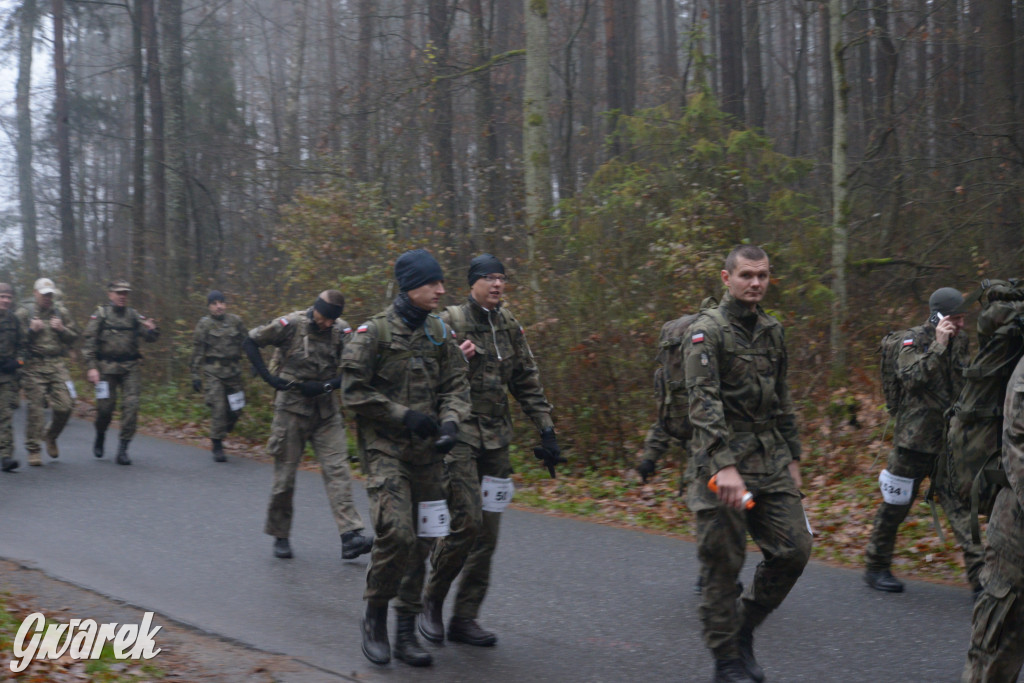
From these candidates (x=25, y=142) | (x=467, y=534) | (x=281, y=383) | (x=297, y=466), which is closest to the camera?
(x=467, y=534)

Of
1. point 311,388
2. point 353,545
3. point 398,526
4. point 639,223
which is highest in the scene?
point 639,223

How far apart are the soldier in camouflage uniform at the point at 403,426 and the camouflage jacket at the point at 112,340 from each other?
828cm

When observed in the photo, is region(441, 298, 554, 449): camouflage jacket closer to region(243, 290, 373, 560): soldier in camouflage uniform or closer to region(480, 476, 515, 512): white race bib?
region(480, 476, 515, 512): white race bib

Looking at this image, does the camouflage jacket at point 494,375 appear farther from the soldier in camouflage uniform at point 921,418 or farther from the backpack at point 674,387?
the soldier in camouflage uniform at point 921,418

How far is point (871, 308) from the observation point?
13.4 metres

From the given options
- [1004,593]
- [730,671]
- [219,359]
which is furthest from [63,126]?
[1004,593]

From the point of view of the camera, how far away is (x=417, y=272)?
5492 mm

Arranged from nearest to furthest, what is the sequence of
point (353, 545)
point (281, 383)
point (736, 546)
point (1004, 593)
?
point (1004, 593) → point (736, 546) → point (353, 545) → point (281, 383)

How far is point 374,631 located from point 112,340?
8.67m

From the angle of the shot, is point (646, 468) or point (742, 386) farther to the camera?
point (646, 468)

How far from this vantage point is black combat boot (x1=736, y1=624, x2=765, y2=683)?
501 centimetres

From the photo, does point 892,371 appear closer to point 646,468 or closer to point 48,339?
point 646,468

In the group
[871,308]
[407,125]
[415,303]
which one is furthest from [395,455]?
[407,125]

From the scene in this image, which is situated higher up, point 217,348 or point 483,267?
point 483,267
